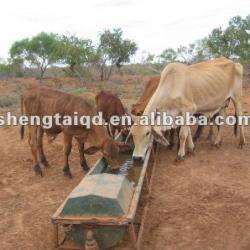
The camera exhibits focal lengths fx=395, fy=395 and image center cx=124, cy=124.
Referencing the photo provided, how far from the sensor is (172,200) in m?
5.64

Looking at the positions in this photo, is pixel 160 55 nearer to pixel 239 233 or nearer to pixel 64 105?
pixel 64 105

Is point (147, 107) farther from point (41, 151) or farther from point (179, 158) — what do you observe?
point (41, 151)

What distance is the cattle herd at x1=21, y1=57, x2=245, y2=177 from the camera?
6426 mm

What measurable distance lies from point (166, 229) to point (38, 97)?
350cm

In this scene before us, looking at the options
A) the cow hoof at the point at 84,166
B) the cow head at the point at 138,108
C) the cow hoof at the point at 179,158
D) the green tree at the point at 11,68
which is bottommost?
the cow hoof at the point at 84,166

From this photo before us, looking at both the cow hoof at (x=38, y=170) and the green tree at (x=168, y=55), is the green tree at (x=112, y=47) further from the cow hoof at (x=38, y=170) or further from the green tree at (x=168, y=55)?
the cow hoof at (x=38, y=170)

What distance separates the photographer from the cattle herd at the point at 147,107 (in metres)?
6.43

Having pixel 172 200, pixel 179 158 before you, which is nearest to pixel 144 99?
pixel 179 158

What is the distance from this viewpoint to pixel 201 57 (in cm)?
3033

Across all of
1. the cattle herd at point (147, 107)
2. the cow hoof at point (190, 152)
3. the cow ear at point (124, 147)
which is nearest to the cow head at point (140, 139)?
the cattle herd at point (147, 107)

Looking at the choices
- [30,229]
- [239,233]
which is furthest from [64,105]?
[239,233]

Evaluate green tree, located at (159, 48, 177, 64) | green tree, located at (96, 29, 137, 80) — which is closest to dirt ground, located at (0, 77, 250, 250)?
green tree, located at (96, 29, 137, 80)

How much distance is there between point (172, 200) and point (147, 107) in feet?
6.77

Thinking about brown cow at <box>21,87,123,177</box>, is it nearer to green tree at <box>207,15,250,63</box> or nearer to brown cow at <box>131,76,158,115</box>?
brown cow at <box>131,76,158,115</box>
